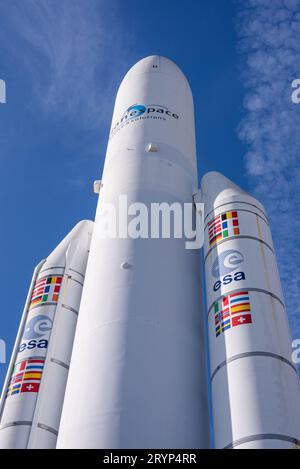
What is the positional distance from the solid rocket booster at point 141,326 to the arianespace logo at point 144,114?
0.25ft

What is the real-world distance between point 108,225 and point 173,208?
52.5 inches

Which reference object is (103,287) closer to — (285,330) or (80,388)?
(80,388)

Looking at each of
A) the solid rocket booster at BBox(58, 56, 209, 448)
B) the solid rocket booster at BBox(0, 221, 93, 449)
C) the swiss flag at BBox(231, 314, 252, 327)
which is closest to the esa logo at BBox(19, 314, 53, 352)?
the solid rocket booster at BBox(0, 221, 93, 449)

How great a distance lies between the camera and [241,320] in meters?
8.70

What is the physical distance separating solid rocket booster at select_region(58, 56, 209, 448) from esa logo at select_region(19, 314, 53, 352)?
6.13 feet

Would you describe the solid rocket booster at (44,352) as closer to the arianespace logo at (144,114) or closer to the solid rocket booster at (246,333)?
the arianespace logo at (144,114)

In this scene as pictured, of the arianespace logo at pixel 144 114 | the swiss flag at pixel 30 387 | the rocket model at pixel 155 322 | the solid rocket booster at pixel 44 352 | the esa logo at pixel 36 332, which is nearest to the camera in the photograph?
the rocket model at pixel 155 322

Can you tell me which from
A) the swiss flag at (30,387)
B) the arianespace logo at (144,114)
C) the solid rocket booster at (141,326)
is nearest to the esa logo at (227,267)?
the solid rocket booster at (141,326)

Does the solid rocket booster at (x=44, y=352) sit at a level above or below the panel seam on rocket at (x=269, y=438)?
above

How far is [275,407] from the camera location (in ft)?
25.0

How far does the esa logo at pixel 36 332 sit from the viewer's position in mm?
11320

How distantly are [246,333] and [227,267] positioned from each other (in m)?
1.44

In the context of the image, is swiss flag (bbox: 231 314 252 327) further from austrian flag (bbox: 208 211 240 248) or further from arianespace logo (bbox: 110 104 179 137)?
arianespace logo (bbox: 110 104 179 137)

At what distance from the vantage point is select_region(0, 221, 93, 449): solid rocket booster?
1022 cm
